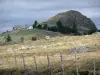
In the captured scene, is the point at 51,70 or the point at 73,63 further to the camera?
the point at 73,63

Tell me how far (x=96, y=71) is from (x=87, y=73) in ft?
4.91

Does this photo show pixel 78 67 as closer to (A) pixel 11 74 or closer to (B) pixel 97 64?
(B) pixel 97 64

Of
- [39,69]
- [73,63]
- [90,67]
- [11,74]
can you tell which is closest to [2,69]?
[11,74]

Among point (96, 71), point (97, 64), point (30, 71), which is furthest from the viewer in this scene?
point (30, 71)

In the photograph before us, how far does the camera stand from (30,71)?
67.8 meters

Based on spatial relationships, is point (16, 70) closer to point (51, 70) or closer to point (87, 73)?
point (51, 70)

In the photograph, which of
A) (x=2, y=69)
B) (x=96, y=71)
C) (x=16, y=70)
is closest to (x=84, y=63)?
(x=96, y=71)

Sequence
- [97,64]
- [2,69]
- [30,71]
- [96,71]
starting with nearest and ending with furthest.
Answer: [96,71], [97,64], [30,71], [2,69]

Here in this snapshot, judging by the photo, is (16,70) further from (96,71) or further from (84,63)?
(96,71)

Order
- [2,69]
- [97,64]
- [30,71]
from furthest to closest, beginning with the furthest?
[2,69]
[30,71]
[97,64]

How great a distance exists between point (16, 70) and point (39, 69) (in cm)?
481

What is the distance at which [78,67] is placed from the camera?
205 ft

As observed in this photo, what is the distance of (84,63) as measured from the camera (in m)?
64.8

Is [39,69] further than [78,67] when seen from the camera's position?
Result: Yes
